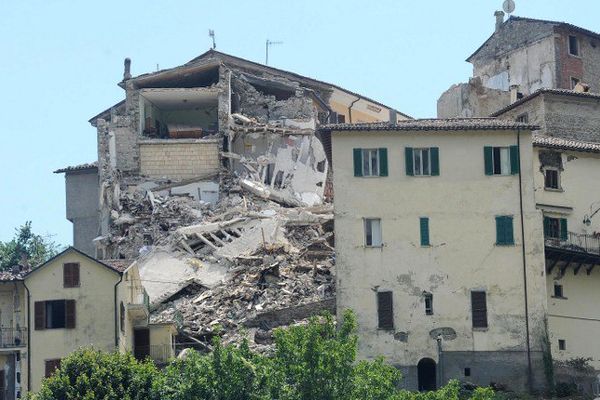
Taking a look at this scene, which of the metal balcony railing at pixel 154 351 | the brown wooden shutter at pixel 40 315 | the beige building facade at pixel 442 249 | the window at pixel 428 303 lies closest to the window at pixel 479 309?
the beige building facade at pixel 442 249

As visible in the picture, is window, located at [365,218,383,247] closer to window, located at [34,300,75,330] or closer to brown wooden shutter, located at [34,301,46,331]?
window, located at [34,300,75,330]

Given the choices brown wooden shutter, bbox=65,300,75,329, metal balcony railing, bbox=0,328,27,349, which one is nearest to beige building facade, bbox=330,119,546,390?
brown wooden shutter, bbox=65,300,75,329

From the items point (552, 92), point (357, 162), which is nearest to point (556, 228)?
point (357, 162)

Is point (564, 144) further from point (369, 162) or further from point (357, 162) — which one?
point (357, 162)

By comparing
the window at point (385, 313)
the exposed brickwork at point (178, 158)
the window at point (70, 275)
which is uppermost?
the exposed brickwork at point (178, 158)

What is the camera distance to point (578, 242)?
73.2 m

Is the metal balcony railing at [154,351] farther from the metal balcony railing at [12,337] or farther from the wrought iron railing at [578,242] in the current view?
the wrought iron railing at [578,242]

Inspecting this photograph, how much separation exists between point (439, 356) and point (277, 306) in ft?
26.6

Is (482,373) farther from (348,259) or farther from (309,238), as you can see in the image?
(309,238)

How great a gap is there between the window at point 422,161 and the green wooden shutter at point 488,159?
1858 millimetres

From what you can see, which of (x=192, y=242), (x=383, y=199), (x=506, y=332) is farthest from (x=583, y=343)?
(x=192, y=242)

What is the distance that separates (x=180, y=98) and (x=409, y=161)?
24379 mm

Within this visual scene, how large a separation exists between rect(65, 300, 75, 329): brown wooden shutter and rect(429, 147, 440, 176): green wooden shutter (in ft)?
49.4

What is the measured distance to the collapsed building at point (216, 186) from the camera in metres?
76.4
